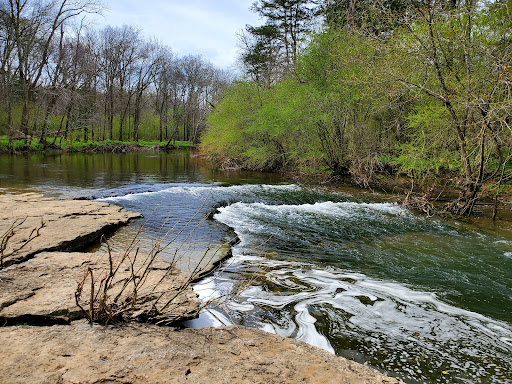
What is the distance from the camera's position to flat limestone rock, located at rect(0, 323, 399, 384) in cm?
200

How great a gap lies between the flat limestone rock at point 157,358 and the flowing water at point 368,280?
1.34 feet

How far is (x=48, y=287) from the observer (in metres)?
3.19

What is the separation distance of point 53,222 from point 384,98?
10927 mm

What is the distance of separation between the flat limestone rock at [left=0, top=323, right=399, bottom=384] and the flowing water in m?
0.41

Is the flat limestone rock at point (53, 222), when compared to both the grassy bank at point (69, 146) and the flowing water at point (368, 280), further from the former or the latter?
the grassy bank at point (69, 146)

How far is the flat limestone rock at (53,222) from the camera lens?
4.53 meters

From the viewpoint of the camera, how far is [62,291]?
122 inches

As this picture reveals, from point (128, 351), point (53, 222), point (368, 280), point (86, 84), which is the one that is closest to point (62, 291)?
point (128, 351)

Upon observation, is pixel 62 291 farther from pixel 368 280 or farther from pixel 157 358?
pixel 368 280

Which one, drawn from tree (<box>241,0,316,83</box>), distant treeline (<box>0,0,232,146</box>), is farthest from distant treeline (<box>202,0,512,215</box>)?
distant treeline (<box>0,0,232,146</box>)

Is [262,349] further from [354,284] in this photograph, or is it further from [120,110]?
[120,110]

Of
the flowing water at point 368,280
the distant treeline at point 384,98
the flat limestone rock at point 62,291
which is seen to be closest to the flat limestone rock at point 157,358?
the flat limestone rock at point 62,291

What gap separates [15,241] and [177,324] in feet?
10.3

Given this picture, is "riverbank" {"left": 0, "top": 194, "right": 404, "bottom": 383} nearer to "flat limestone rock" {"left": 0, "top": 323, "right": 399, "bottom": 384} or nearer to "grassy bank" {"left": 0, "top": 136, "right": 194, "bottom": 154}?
"flat limestone rock" {"left": 0, "top": 323, "right": 399, "bottom": 384}
